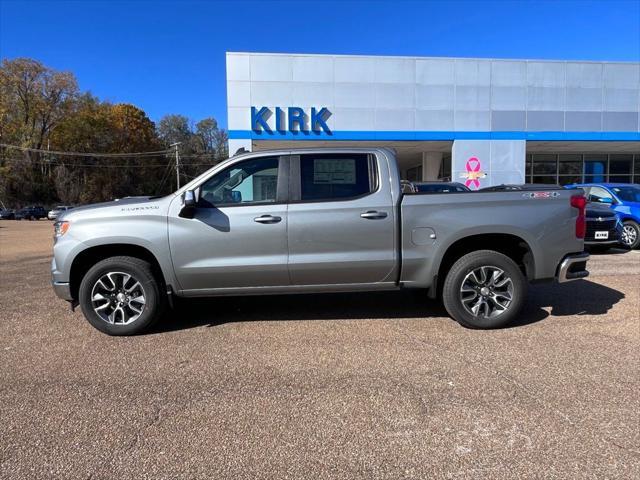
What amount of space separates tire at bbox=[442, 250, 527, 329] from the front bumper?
41 cm

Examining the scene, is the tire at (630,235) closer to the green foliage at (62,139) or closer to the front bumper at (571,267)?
the front bumper at (571,267)

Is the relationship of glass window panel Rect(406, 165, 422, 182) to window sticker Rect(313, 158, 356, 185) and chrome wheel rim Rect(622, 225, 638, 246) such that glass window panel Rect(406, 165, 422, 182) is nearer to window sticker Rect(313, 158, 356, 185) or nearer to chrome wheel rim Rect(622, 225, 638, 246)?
chrome wheel rim Rect(622, 225, 638, 246)

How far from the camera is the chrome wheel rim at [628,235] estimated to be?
37.6ft

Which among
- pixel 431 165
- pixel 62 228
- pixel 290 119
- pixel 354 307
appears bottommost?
pixel 354 307

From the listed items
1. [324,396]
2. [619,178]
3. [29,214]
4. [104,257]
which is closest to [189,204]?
[104,257]

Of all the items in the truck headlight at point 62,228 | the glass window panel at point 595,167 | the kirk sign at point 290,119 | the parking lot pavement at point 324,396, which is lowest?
the parking lot pavement at point 324,396

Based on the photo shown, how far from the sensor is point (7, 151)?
61.7 m

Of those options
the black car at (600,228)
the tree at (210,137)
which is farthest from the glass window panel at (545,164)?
the tree at (210,137)

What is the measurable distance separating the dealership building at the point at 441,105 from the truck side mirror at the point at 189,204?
54.2 feet

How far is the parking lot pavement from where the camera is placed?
2.79 meters

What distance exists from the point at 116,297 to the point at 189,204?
4.33 ft

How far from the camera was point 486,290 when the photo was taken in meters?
5.14

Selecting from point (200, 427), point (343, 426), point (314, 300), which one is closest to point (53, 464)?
point (200, 427)

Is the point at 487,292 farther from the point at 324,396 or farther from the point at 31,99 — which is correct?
the point at 31,99
